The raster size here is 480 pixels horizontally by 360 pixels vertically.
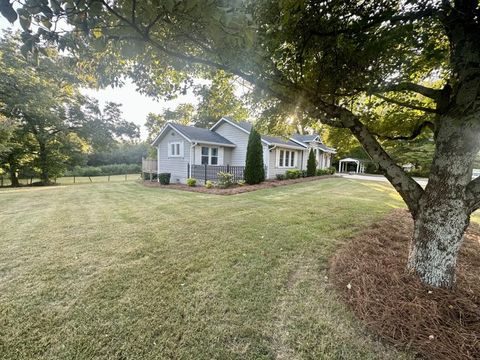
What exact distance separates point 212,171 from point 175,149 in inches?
165

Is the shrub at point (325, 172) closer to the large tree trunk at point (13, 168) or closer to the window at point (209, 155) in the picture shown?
the window at point (209, 155)

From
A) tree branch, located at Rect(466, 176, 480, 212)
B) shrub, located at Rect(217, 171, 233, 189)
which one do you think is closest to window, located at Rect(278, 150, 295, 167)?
shrub, located at Rect(217, 171, 233, 189)

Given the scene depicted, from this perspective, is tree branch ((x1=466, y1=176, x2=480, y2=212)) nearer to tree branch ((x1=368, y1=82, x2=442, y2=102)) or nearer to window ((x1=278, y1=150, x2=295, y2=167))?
tree branch ((x1=368, y1=82, x2=442, y2=102))

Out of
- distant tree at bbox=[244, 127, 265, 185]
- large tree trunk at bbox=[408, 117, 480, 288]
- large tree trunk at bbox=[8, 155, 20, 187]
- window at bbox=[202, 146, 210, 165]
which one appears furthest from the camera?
large tree trunk at bbox=[8, 155, 20, 187]

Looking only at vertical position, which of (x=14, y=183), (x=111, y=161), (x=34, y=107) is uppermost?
(x=34, y=107)

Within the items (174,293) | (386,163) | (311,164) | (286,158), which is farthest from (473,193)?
(311,164)

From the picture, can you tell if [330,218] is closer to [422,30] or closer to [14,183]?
[422,30]

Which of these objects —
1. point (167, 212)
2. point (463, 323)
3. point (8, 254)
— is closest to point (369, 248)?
point (463, 323)

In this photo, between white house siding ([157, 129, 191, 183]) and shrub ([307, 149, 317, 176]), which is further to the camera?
shrub ([307, 149, 317, 176])

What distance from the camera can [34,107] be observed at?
16562 millimetres

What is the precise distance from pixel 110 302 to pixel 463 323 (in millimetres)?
3774

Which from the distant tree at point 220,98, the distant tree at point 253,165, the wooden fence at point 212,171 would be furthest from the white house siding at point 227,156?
the distant tree at point 220,98

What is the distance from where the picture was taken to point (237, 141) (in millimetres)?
17078

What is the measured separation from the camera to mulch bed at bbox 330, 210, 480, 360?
195cm
